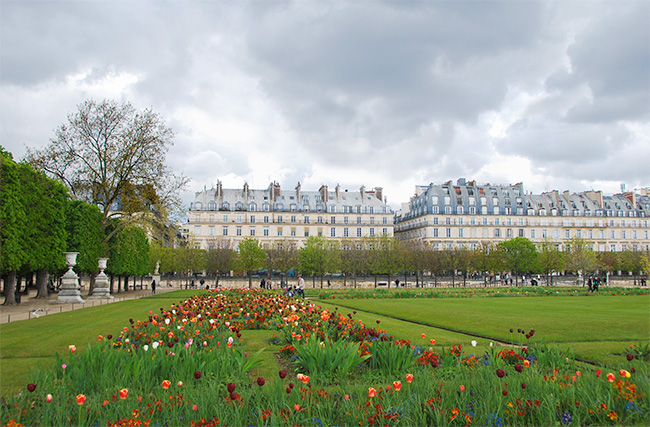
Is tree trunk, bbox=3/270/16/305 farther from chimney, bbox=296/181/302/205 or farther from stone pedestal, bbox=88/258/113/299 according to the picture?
chimney, bbox=296/181/302/205

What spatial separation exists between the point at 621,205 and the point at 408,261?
58.0 meters

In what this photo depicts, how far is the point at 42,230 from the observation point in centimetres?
2614

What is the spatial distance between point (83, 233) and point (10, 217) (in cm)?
855

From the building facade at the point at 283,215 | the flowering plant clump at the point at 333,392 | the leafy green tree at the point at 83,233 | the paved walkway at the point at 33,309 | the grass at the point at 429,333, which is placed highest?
the building facade at the point at 283,215

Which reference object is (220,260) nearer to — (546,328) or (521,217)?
(546,328)

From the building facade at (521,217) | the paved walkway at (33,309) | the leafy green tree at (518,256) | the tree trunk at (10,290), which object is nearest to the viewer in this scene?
the paved walkway at (33,309)

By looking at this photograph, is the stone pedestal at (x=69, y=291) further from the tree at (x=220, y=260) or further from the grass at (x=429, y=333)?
the tree at (x=220, y=260)

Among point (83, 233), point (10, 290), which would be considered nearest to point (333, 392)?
point (10, 290)

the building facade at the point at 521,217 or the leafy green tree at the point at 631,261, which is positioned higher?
the building facade at the point at 521,217

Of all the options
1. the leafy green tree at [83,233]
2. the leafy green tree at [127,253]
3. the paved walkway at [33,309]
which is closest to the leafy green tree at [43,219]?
the leafy green tree at [83,233]

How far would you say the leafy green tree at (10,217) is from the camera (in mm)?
21562

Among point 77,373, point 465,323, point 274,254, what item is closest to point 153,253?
point 274,254

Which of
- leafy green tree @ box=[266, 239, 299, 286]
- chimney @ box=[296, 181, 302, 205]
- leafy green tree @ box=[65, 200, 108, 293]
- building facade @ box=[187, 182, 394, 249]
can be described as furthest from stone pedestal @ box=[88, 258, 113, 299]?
chimney @ box=[296, 181, 302, 205]

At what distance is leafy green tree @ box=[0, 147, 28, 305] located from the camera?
2156 centimetres
